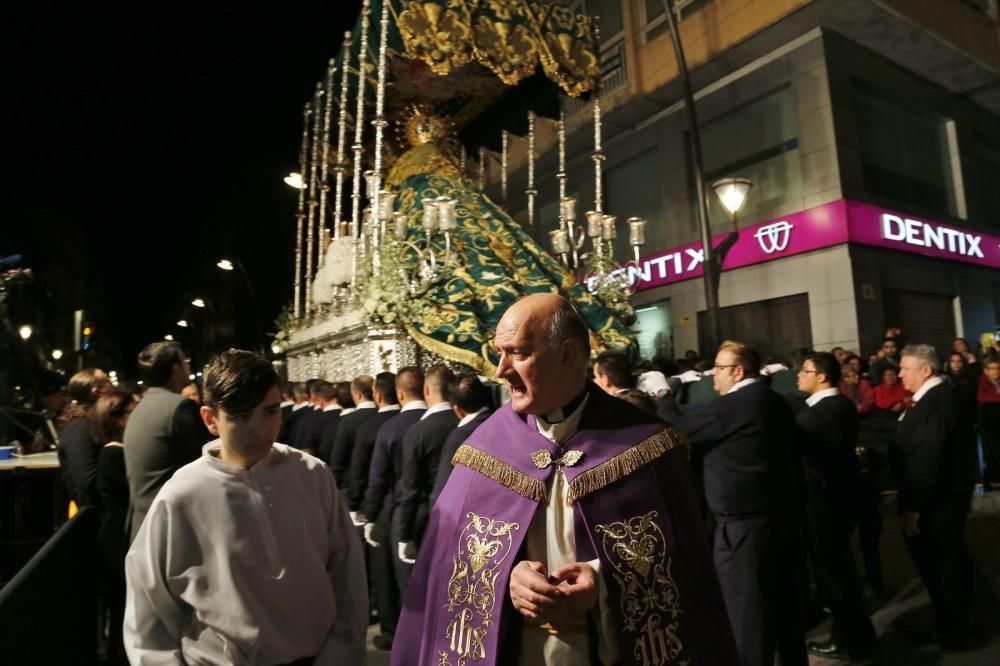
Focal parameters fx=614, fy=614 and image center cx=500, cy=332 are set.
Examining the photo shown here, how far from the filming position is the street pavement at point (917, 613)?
3.67m

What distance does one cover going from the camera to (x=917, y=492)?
4125mm

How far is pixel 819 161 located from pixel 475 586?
11107mm

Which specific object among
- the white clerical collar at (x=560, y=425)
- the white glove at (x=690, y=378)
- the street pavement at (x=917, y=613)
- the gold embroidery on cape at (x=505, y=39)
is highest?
the gold embroidery on cape at (x=505, y=39)

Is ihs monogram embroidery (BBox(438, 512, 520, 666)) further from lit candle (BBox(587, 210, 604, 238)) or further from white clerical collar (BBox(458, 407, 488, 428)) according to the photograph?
lit candle (BBox(587, 210, 604, 238))

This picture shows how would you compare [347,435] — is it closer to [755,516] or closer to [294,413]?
[294,413]

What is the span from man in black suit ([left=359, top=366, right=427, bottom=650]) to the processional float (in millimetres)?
1454

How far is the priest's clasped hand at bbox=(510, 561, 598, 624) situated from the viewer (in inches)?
60.3

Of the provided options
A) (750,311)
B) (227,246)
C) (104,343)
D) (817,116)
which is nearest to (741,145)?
(817,116)

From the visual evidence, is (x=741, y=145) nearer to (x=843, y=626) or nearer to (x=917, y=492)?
(x=917, y=492)

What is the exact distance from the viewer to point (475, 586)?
171 cm

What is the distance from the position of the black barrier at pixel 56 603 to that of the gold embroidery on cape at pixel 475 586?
1.16m

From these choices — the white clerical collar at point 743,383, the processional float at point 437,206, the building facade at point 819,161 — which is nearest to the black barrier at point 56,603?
the processional float at point 437,206

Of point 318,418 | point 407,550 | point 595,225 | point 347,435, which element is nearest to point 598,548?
point 407,550

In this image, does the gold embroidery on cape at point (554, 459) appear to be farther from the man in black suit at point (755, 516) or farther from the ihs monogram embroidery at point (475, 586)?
the man in black suit at point (755, 516)
